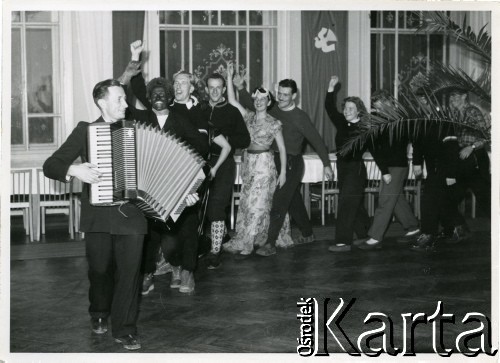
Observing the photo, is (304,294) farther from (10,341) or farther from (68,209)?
(68,209)

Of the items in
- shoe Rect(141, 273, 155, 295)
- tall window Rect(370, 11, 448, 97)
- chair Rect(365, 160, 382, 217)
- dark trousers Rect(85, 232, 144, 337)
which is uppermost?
tall window Rect(370, 11, 448, 97)

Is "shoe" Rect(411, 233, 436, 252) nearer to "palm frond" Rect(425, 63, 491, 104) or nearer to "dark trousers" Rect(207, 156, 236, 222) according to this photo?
"dark trousers" Rect(207, 156, 236, 222)

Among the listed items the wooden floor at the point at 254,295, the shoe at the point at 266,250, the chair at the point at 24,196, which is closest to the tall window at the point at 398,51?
the wooden floor at the point at 254,295

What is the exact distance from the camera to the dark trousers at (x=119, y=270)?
4.98 m

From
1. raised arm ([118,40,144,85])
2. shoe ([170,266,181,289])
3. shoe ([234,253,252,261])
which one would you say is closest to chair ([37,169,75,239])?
raised arm ([118,40,144,85])

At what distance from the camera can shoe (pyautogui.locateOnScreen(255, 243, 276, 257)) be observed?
25.6 ft

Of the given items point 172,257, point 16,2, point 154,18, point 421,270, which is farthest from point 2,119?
point 154,18

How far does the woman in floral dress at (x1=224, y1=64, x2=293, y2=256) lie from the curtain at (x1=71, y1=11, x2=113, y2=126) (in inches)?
86.6

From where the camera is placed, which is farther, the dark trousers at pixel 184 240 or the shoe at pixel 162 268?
the shoe at pixel 162 268

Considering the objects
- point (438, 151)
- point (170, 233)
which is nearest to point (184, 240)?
point (170, 233)

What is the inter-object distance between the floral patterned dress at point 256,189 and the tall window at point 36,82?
2.74 m

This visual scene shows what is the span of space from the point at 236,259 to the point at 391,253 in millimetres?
1452

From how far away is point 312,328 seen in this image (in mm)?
5438

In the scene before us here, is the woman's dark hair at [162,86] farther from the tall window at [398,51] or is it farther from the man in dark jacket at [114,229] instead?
the tall window at [398,51]
